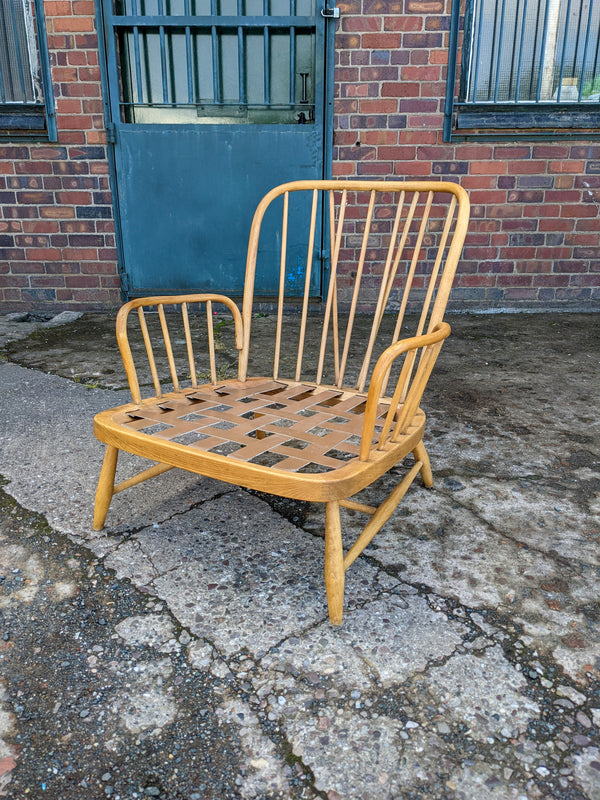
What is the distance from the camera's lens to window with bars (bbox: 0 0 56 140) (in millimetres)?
3357

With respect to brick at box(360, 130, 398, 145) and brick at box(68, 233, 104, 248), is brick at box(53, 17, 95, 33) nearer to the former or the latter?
brick at box(68, 233, 104, 248)

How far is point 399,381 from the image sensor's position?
111 cm

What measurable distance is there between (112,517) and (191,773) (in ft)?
2.52

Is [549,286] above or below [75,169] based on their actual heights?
below

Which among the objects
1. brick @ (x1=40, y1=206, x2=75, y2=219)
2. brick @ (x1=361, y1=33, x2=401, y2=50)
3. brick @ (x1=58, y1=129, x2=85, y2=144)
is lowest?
brick @ (x1=40, y1=206, x2=75, y2=219)

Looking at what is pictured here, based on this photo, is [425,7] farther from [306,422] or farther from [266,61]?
[306,422]

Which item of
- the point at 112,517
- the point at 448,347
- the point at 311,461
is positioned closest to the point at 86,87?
the point at 448,347

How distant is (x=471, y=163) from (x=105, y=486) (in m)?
3.00

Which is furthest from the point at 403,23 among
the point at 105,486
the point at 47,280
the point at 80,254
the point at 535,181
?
the point at 105,486

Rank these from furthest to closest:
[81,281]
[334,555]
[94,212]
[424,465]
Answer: [81,281], [94,212], [424,465], [334,555]

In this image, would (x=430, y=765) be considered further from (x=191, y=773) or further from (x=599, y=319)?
(x=599, y=319)

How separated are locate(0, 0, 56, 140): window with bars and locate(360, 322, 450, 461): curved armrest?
3.15m

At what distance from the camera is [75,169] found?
351cm

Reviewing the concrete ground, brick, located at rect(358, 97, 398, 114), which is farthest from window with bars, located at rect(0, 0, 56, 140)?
the concrete ground
